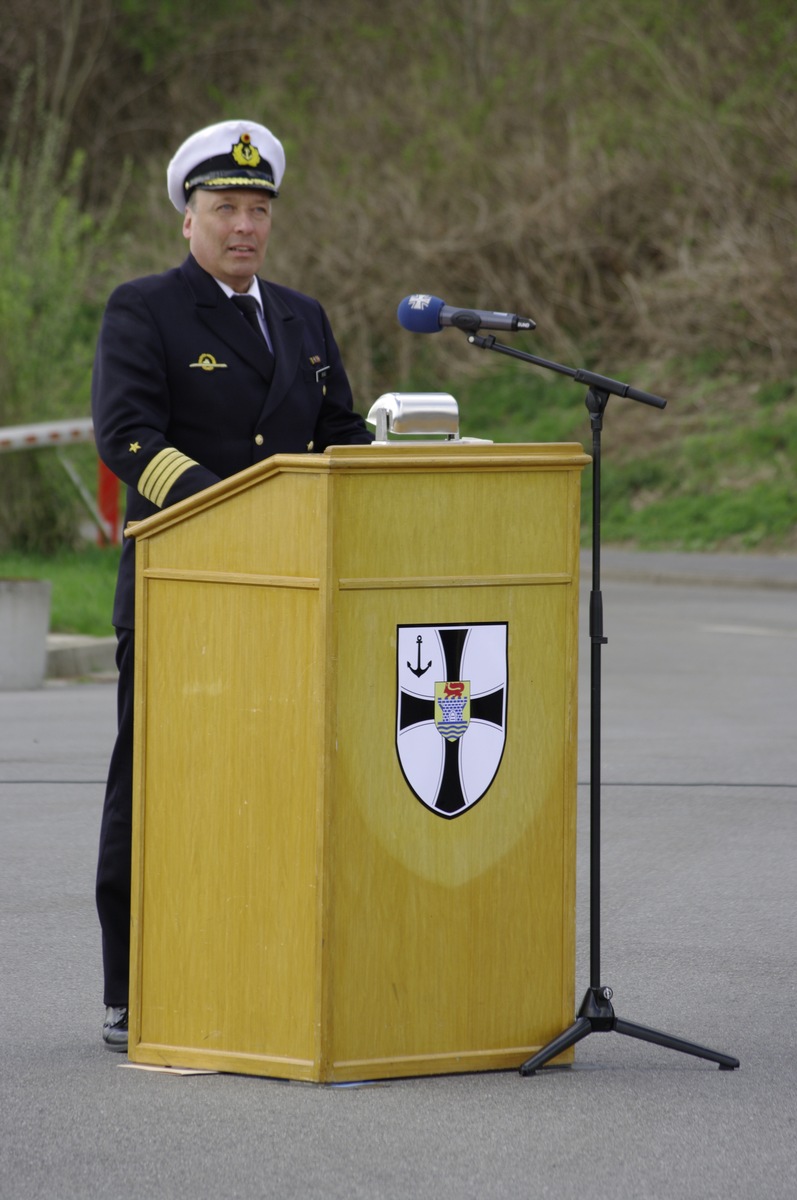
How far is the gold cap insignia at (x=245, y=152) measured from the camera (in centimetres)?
456

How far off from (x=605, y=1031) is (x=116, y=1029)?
1147 millimetres

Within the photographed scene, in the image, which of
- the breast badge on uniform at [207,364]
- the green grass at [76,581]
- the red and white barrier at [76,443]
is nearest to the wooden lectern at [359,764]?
the breast badge on uniform at [207,364]

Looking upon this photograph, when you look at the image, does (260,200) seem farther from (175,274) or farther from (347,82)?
(347,82)

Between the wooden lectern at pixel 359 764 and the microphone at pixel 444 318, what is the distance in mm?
381

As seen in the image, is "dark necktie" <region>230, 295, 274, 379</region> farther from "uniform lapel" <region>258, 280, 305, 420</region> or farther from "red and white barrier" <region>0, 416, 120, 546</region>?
"red and white barrier" <region>0, 416, 120, 546</region>

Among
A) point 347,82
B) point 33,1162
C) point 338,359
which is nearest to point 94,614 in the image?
point 338,359

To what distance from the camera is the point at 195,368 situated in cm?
462

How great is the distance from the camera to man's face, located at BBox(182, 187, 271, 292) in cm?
460

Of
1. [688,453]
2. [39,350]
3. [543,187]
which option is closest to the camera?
[39,350]

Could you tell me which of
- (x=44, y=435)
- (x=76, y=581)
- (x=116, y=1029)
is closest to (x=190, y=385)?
(x=116, y=1029)

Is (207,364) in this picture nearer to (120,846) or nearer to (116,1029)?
(120,846)

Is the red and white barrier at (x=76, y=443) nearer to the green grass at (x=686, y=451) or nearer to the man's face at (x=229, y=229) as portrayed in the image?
the green grass at (x=686, y=451)

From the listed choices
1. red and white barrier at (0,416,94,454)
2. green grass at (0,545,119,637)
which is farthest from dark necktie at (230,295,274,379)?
red and white barrier at (0,416,94,454)

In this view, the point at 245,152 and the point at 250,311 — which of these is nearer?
the point at 245,152
